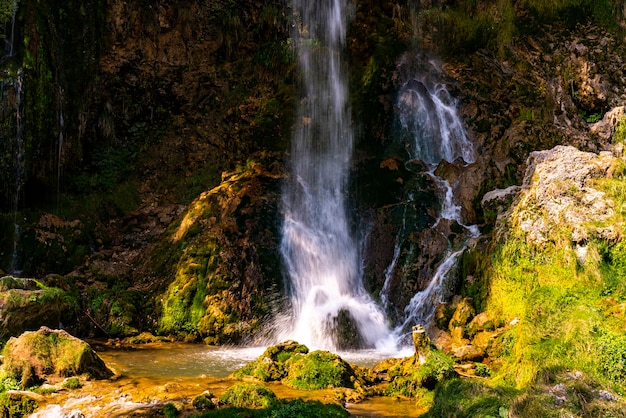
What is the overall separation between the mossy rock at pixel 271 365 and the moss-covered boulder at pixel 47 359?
248 cm

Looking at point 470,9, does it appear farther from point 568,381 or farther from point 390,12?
point 568,381

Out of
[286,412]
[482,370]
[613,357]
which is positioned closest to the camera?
[286,412]

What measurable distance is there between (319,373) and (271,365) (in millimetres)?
1047

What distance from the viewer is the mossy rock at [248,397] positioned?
676cm

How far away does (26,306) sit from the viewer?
33.7 ft

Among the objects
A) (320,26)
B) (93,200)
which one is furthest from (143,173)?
(320,26)

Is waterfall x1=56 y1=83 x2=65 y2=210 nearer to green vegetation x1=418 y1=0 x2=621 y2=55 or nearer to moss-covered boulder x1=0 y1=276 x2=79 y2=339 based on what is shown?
moss-covered boulder x1=0 y1=276 x2=79 y2=339

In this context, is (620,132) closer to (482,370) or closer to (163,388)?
(482,370)

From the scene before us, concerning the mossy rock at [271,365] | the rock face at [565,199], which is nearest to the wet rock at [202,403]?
the mossy rock at [271,365]

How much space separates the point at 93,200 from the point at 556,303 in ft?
51.2

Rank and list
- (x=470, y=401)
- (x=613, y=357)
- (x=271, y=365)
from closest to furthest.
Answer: (x=470, y=401) → (x=613, y=357) → (x=271, y=365)

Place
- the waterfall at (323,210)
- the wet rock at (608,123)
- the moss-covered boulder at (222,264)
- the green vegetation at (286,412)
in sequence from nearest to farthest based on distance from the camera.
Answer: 1. the green vegetation at (286,412)
2. the waterfall at (323,210)
3. the moss-covered boulder at (222,264)
4. the wet rock at (608,123)

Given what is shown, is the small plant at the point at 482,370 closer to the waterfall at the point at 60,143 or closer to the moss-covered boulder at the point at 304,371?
the moss-covered boulder at the point at 304,371

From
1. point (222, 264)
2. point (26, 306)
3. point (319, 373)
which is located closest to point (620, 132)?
point (222, 264)
